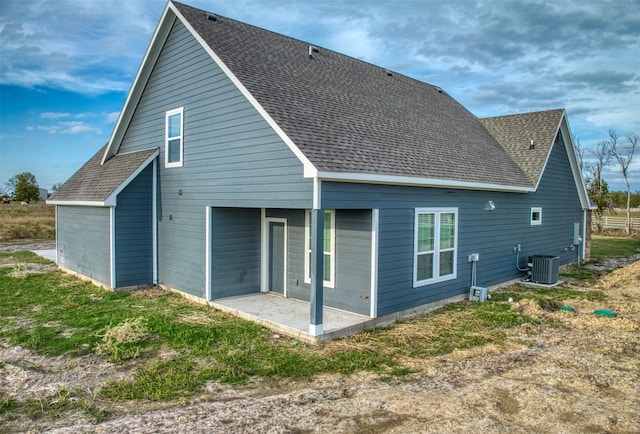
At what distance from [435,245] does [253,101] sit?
5281 millimetres

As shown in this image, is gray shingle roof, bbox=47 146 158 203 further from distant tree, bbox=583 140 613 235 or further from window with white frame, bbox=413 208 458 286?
distant tree, bbox=583 140 613 235

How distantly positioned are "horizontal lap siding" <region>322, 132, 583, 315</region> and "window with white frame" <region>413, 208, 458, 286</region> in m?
0.17

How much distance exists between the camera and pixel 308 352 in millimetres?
6883

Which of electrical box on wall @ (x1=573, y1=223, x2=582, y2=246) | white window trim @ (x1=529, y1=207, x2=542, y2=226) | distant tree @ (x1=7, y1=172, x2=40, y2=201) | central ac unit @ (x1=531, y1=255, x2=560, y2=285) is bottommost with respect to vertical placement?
central ac unit @ (x1=531, y1=255, x2=560, y2=285)

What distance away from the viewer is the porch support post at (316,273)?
24.0ft

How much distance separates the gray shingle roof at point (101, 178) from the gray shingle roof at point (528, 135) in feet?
39.6

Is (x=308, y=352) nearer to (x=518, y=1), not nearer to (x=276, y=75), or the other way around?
(x=276, y=75)

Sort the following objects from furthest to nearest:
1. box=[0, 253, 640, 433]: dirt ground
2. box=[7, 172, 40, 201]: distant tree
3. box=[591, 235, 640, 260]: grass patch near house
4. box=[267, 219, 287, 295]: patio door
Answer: box=[7, 172, 40, 201]: distant tree, box=[591, 235, 640, 260]: grass patch near house, box=[267, 219, 287, 295]: patio door, box=[0, 253, 640, 433]: dirt ground

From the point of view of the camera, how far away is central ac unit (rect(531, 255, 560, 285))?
42.8 feet

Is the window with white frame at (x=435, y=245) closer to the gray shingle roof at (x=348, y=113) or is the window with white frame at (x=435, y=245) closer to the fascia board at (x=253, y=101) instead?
the gray shingle roof at (x=348, y=113)

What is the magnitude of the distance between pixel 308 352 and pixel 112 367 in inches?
116

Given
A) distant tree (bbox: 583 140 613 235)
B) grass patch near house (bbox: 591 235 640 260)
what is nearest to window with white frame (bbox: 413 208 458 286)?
grass patch near house (bbox: 591 235 640 260)

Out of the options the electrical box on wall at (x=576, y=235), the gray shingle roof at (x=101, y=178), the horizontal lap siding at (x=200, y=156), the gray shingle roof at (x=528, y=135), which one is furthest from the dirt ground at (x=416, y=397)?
the electrical box on wall at (x=576, y=235)

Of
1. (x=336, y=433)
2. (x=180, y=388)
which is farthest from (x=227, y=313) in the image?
(x=336, y=433)
